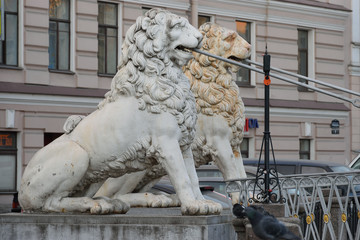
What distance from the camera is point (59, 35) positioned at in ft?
84.8

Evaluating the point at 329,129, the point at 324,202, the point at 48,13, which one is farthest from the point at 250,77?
the point at 324,202

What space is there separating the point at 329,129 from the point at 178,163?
81.5 feet

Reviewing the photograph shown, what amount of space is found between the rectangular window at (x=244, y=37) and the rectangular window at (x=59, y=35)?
6262mm

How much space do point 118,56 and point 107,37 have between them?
563 mm

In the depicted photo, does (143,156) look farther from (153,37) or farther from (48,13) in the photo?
(48,13)

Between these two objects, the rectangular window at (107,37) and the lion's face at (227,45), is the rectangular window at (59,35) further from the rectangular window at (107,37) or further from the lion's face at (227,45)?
the lion's face at (227,45)

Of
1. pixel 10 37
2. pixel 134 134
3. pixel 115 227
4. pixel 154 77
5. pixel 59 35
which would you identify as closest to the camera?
pixel 115 227

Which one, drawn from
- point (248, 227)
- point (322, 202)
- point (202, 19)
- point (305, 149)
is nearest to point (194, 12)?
point (202, 19)

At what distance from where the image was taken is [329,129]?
32.9m

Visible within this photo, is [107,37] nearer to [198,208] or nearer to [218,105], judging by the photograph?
[218,105]

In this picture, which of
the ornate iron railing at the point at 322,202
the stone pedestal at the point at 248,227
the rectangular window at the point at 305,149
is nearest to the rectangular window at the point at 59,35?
the rectangular window at the point at 305,149

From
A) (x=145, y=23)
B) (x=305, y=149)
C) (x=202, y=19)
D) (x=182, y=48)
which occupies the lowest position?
(x=305, y=149)

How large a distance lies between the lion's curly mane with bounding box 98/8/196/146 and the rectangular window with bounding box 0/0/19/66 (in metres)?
16.0

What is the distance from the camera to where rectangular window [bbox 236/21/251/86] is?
30469mm
